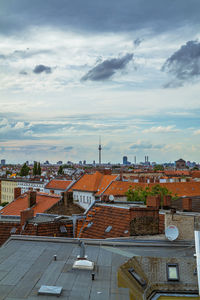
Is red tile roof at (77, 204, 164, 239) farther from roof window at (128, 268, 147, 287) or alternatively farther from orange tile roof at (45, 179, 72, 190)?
orange tile roof at (45, 179, 72, 190)

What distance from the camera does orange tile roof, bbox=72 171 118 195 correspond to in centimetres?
7056

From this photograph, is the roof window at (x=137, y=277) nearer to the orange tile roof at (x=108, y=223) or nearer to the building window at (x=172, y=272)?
the building window at (x=172, y=272)

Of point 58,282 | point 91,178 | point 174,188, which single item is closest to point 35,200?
point 91,178

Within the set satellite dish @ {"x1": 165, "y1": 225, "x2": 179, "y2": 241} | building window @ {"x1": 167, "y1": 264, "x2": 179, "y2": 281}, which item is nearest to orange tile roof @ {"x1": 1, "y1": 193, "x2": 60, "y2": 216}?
satellite dish @ {"x1": 165, "y1": 225, "x2": 179, "y2": 241}

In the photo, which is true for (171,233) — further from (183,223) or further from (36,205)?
(36,205)

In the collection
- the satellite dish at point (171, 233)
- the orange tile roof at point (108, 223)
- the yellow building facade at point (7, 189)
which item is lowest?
the yellow building facade at point (7, 189)

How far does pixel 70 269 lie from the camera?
1526 centimetres

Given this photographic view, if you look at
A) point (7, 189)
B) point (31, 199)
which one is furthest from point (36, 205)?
point (7, 189)

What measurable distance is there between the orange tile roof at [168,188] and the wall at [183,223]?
39788mm

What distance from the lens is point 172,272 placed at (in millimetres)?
14109

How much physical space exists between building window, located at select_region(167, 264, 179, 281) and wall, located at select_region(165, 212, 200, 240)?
20.7ft

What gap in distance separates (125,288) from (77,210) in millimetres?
37316

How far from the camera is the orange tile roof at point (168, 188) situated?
6353 cm

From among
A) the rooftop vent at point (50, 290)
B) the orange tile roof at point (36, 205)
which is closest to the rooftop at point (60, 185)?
the orange tile roof at point (36, 205)
